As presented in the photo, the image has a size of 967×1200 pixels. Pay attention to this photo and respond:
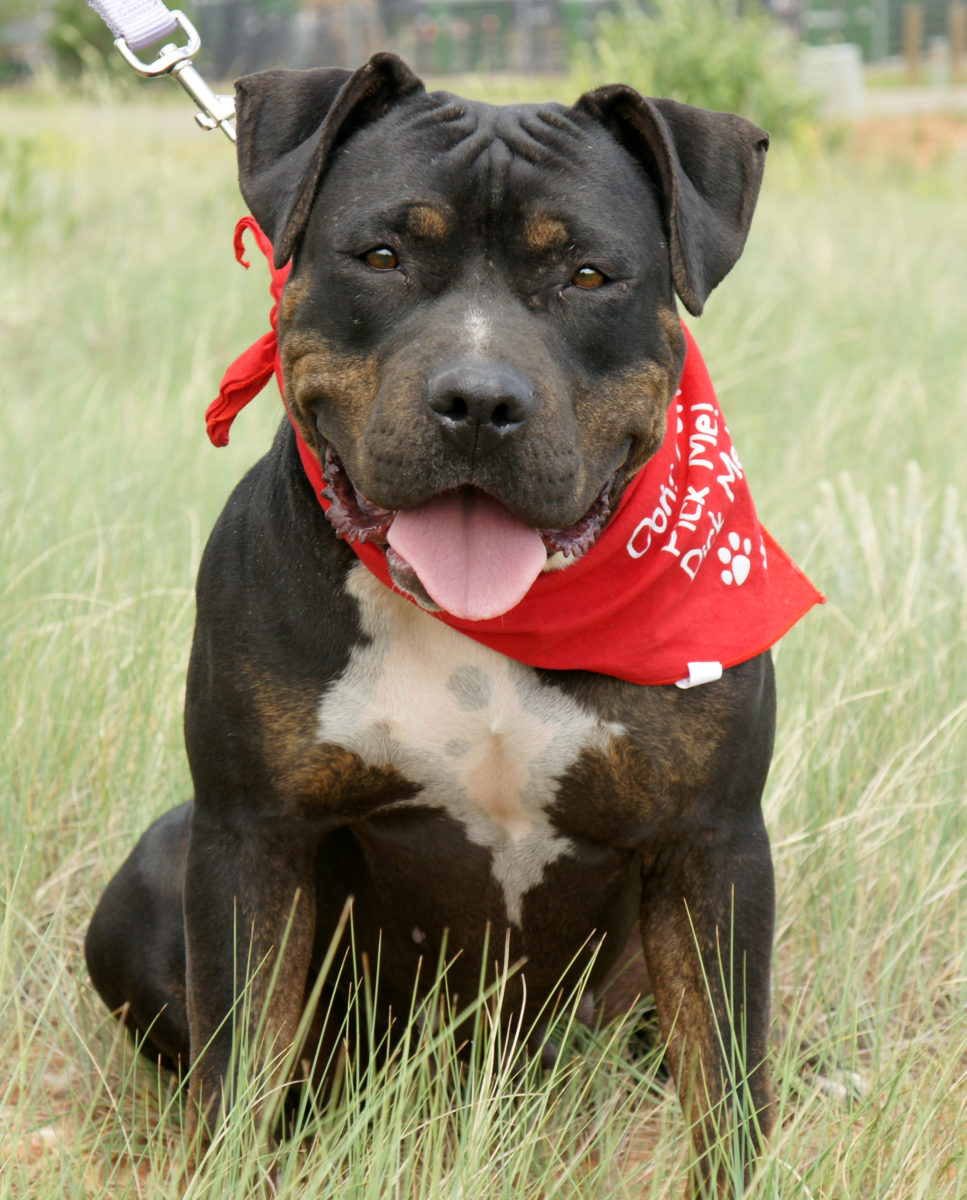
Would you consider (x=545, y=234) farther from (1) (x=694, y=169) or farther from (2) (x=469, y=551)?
(2) (x=469, y=551)

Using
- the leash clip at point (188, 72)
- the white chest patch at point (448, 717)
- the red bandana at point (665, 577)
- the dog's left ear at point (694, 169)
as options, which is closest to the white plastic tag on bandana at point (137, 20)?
the leash clip at point (188, 72)

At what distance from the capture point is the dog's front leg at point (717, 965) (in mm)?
2486

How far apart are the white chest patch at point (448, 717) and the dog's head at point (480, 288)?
0.21 meters

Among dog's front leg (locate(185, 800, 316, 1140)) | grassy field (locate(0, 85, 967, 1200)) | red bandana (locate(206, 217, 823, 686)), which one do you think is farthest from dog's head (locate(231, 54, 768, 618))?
grassy field (locate(0, 85, 967, 1200))

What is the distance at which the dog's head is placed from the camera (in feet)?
7.36

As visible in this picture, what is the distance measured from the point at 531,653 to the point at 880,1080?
33.9 inches

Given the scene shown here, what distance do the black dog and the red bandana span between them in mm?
53

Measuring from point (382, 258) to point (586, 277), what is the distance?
324mm

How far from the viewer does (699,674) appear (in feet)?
8.21

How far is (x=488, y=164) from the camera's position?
2.40 metres

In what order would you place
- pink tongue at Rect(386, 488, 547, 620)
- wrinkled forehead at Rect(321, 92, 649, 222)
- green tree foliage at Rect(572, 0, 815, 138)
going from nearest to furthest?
pink tongue at Rect(386, 488, 547, 620) < wrinkled forehead at Rect(321, 92, 649, 222) < green tree foliage at Rect(572, 0, 815, 138)

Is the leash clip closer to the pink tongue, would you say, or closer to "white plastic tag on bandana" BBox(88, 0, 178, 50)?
"white plastic tag on bandana" BBox(88, 0, 178, 50)

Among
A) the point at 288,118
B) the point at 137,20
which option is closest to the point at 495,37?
the point at 137,20

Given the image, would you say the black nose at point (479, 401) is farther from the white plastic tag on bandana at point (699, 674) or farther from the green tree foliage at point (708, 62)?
the green tree foliage at point (708, 62)
